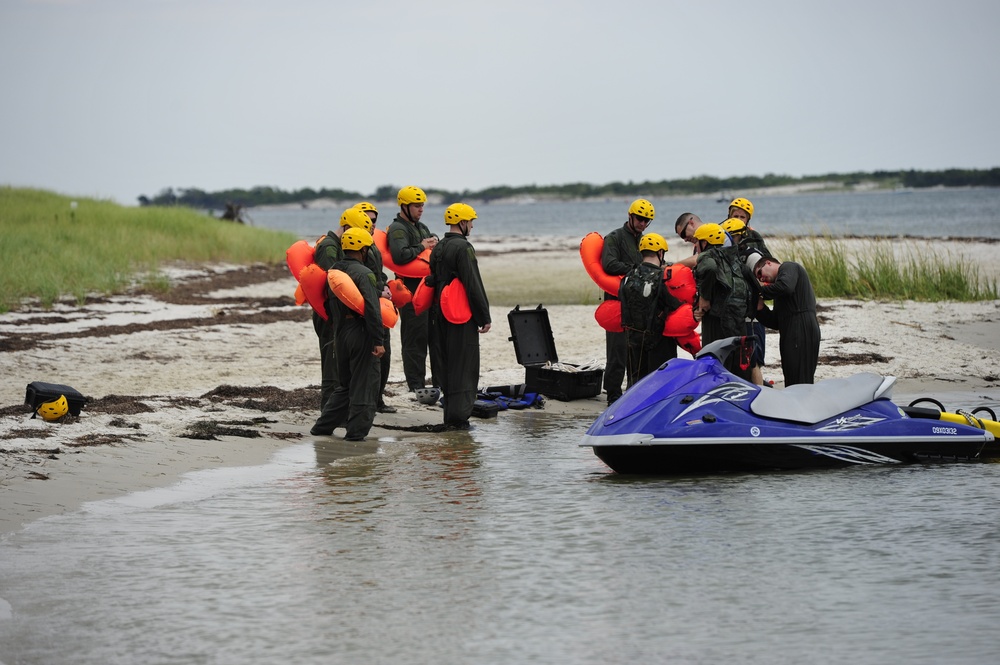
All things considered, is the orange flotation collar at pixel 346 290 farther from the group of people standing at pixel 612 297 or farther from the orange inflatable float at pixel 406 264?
the orange inflatable float at pixel 406 264

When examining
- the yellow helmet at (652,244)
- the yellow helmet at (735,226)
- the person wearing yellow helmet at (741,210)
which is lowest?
the yellow helmet at (652,244)

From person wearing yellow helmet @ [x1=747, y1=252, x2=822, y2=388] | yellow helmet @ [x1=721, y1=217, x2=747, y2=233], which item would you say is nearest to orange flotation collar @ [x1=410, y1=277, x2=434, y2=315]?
yellow helmet @ [x1=721, y1=217, x2=747, y2=233]

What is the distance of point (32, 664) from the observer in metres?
5.39

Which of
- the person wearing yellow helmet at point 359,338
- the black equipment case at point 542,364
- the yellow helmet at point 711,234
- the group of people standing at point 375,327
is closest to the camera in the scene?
the person wearing yellow helmet at point 359,338

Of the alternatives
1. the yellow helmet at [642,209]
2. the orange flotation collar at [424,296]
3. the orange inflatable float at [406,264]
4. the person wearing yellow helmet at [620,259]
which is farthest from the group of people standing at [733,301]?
the orange inflatable float at [406,264]

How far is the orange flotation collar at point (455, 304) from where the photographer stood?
11.6m

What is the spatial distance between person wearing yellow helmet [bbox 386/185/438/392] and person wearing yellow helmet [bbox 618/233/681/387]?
2495mm

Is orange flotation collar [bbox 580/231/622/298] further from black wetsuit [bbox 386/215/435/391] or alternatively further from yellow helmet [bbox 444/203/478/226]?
black wetsuit [bbox 386/215/435/391]

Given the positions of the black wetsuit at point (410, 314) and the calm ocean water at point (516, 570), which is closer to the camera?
the calm ocean water at point (516, 570)

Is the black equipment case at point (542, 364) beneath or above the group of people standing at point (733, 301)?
beneath

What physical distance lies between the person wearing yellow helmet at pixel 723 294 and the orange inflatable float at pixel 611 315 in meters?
1.24

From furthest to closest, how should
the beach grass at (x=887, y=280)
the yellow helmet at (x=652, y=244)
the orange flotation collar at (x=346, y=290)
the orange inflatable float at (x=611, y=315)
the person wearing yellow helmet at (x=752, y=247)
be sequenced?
the beach grass at (x=887, y=280) < the orange inflatable float at (x=611, y=315) < the yellow helmet at (x=652, y=244) < the person wearing yellow helmet at (x=752, y=247) < the orange flotation collar at (x=346, y=290)

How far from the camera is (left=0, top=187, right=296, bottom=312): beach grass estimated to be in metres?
21.5

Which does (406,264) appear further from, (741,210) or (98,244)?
(98,244)
